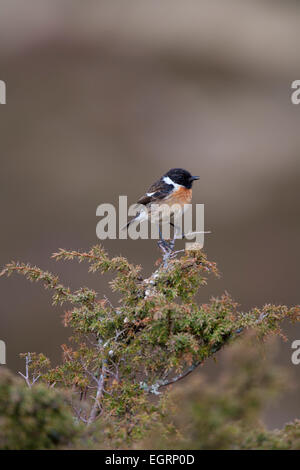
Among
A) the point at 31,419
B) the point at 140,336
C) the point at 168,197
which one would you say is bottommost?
the point at 31,419

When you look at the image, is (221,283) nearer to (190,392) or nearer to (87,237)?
(87,237)

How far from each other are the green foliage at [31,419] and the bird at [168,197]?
103 inches

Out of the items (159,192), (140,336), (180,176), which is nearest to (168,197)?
(159,192)

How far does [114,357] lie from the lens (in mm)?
2121

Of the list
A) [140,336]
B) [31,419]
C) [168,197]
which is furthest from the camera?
[168,197]

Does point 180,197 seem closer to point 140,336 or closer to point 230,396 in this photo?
point 140,336

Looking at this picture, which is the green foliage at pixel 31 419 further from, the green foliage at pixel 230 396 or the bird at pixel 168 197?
the bird at pixel 168 197

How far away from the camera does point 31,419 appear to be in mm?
1282

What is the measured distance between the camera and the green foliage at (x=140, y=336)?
192 cm

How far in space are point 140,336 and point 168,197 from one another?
199cm

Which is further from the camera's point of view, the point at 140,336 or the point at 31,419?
the point at 140,336

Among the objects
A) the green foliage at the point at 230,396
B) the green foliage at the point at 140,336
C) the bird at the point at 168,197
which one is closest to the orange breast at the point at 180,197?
the bird at the point at 168,197
